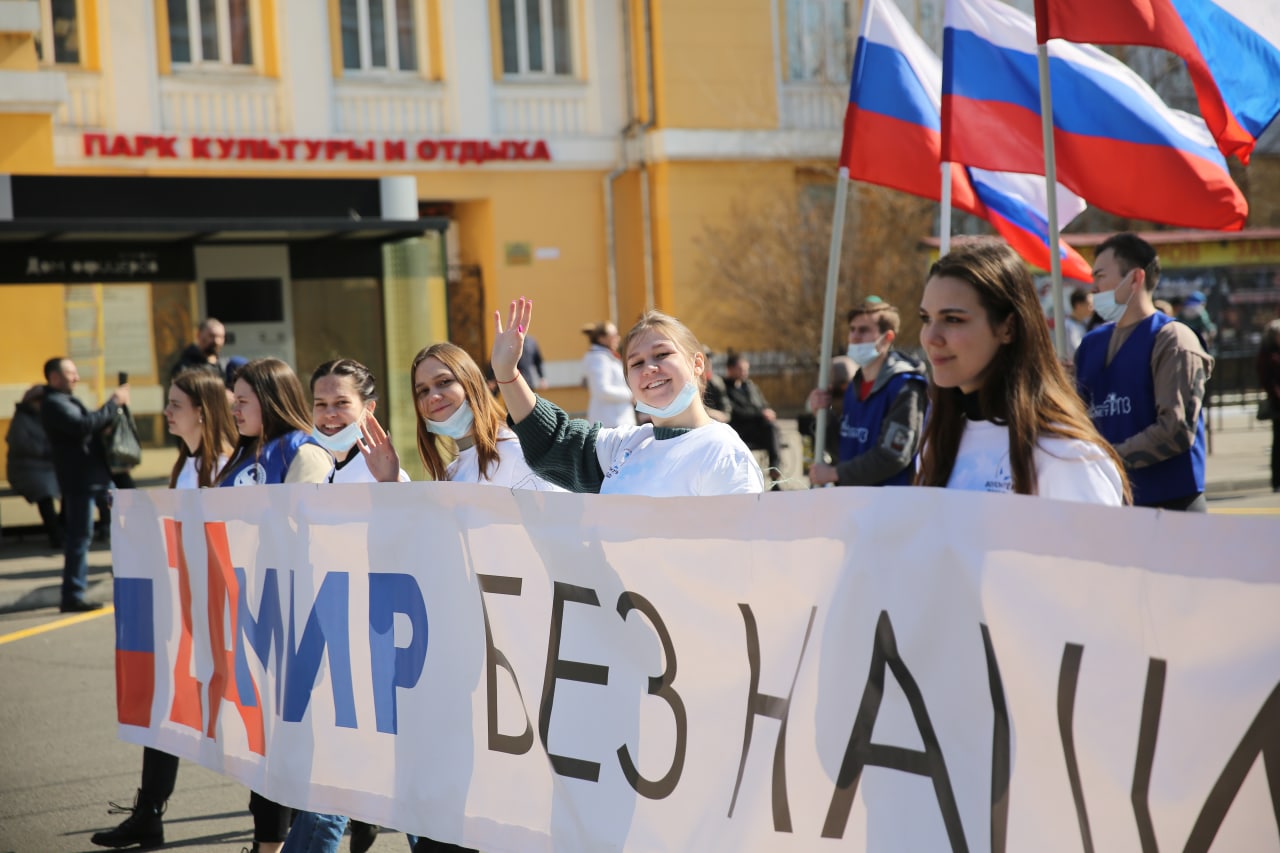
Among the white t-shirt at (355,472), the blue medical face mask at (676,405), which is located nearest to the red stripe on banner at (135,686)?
the white t-shirt at (355,472)

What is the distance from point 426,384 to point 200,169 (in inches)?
693

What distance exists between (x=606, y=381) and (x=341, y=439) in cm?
773

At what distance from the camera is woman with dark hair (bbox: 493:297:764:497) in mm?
3592

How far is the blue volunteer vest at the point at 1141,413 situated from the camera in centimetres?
523

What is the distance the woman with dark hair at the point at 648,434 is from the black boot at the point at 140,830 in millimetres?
2195

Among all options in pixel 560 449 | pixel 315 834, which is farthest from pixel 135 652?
pixel 560 449

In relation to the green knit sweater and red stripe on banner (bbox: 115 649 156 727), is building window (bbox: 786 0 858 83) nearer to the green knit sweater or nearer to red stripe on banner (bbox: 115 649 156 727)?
red stripe on banner (bbox: 115 649 156 727)

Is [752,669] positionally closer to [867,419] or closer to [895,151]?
[867,419]

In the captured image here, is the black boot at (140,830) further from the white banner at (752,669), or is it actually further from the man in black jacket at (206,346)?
the man in black jacket at (206,346)

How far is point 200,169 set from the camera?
2070cm

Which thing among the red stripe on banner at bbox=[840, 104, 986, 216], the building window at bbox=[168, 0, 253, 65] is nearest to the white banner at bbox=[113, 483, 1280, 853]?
the red stripe on banner at bbox=[840, 104, 986, 216]

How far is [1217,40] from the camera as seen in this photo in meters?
5.14

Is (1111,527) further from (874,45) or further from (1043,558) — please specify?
(874,45)

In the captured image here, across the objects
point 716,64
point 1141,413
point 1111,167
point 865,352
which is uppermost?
point 716,64
